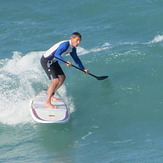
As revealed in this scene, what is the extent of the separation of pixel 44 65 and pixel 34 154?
2.12m

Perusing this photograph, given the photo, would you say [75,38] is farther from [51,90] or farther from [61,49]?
[51,90]

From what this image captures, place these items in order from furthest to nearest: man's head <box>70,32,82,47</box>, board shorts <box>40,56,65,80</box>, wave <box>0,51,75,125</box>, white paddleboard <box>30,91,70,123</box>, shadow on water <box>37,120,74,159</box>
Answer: wave <box>0,51,75,125</box>
board shorts <box>40,56,65,80</box>
white paddleboard <box>30,91,70,123</box>
man's head <box>70,32,82,47</box>
shadow on water <box>37,120,74,159</box>

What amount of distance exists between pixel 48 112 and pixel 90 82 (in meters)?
2.45

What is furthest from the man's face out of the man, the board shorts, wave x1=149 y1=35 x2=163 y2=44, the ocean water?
wave x1=149 y1=35 x2=163 y2=44

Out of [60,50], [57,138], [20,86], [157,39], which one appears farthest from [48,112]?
[157,39]

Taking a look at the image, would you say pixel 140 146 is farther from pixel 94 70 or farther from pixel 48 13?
pixel 48 13

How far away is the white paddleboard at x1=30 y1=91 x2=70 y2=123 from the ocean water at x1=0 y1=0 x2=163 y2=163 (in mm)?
286

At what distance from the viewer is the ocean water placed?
10828mm

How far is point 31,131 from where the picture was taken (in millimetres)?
11727

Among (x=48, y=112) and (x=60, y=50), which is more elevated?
(x=60, y=50)

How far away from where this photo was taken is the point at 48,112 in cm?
1173

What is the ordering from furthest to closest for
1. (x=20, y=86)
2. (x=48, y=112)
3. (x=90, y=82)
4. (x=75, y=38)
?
(x=90, y=82), (x=20, y=86), (x=48, y=112), (x=75, y=38)

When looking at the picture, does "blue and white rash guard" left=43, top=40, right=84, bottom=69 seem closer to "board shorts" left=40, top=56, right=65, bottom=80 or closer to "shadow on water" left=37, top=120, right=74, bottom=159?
"board shorts" left=40, top=56, right=65, bottom=80

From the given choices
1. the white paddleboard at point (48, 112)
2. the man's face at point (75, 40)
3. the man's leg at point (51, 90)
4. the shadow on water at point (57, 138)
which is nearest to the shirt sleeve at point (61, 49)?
the man's face at point (75, 40)
